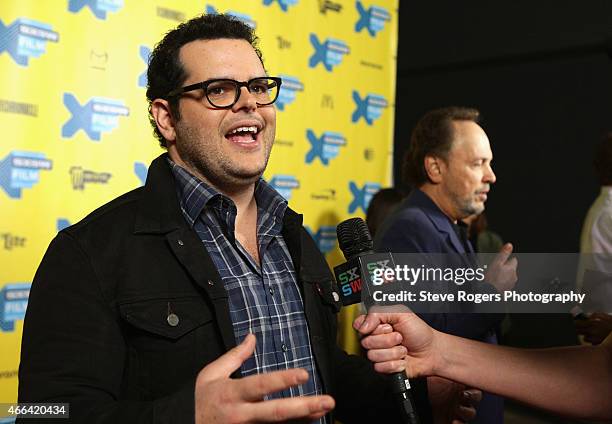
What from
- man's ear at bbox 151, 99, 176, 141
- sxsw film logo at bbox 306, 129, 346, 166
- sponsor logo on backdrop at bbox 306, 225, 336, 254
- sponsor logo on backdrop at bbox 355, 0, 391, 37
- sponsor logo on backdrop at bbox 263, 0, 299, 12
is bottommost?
sponsor logo on backdrop at bbox 306, 225, 336, 254

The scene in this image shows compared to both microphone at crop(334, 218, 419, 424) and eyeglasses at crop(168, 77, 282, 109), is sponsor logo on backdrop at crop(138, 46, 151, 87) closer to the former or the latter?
eyeglasses at crop(168, 77, 282, 109)

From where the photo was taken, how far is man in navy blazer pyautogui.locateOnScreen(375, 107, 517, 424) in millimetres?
2266

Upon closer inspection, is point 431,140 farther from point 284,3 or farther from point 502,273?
point 284,3

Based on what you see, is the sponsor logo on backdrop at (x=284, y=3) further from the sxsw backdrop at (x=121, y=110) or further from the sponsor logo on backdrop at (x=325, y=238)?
the sponsor logo on backdrop at (x=325, y=238)

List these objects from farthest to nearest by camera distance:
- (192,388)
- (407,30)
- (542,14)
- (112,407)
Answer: (407,30)
(542,14)
(112,407)
(192,388)

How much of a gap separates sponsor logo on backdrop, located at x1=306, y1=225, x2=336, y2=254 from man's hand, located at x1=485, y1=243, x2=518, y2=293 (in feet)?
4.23

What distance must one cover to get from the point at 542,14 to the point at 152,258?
561cm

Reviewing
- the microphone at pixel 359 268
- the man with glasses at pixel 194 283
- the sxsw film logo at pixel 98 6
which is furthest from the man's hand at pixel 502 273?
the sxsw film logo at pixel 98 6

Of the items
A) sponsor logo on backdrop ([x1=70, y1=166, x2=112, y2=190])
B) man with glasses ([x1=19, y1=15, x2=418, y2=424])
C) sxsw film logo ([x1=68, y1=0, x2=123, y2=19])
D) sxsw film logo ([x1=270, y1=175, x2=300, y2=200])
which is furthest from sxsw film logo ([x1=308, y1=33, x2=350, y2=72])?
man with glasses ([x1=19, y1=15, x2=418, y2=424])

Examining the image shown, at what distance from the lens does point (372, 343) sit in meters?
1.34

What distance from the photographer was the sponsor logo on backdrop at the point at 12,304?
2.35 meters

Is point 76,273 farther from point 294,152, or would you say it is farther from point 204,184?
point 294,152

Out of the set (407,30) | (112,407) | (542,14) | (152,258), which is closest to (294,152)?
(152,258)

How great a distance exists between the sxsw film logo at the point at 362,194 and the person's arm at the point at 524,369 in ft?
6.70
